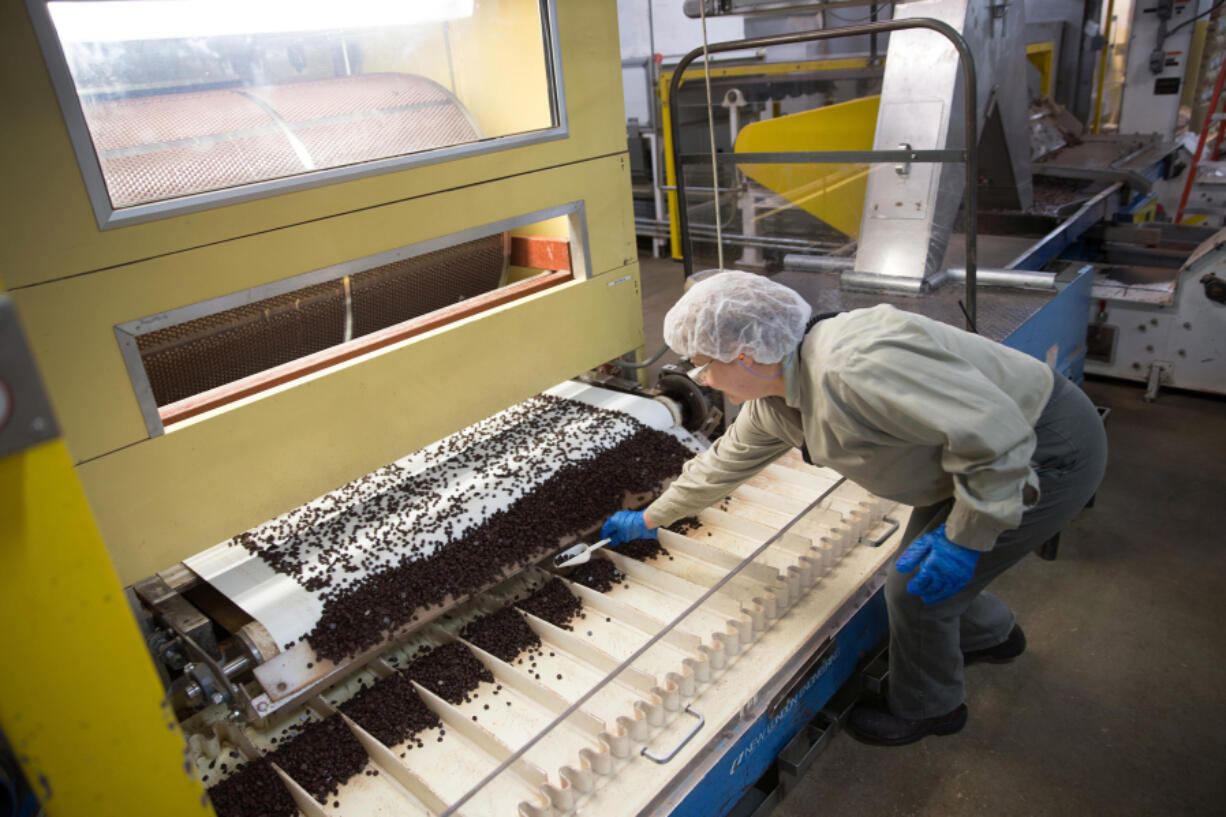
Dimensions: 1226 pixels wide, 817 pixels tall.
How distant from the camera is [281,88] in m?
2.36

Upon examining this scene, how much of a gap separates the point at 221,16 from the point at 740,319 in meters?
1.50

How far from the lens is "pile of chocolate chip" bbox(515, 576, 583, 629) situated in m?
2.38

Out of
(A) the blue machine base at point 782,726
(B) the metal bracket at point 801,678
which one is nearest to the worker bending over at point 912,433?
(A) the blue machine base at point 782,726

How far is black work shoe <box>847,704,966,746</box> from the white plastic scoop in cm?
97

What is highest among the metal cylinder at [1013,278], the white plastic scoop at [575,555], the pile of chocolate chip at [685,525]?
the metal cylinder at [1013,278]

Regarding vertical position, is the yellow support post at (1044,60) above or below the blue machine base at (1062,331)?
above

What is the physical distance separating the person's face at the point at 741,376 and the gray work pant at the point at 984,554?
0.65 metres

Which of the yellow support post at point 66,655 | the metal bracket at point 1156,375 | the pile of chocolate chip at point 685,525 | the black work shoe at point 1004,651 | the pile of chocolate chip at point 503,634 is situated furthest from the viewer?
the metal bracket at point 1156,375

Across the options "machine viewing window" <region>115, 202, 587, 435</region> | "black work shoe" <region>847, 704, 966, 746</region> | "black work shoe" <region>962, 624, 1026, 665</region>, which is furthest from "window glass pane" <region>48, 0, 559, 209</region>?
"black work shoe" <region>962, 624, 1026, 665</region>

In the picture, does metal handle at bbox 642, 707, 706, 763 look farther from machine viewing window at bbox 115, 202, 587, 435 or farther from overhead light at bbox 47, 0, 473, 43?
overhead light at bbox 47, 0, 473, 43

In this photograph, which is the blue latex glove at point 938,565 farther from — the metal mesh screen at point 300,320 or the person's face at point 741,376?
the metal mesh screen at point 300,320

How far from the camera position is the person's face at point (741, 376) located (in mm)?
2049

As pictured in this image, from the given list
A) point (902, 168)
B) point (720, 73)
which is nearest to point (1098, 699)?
point (902, 168)

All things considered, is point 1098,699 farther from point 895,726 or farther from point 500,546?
point 500,546
